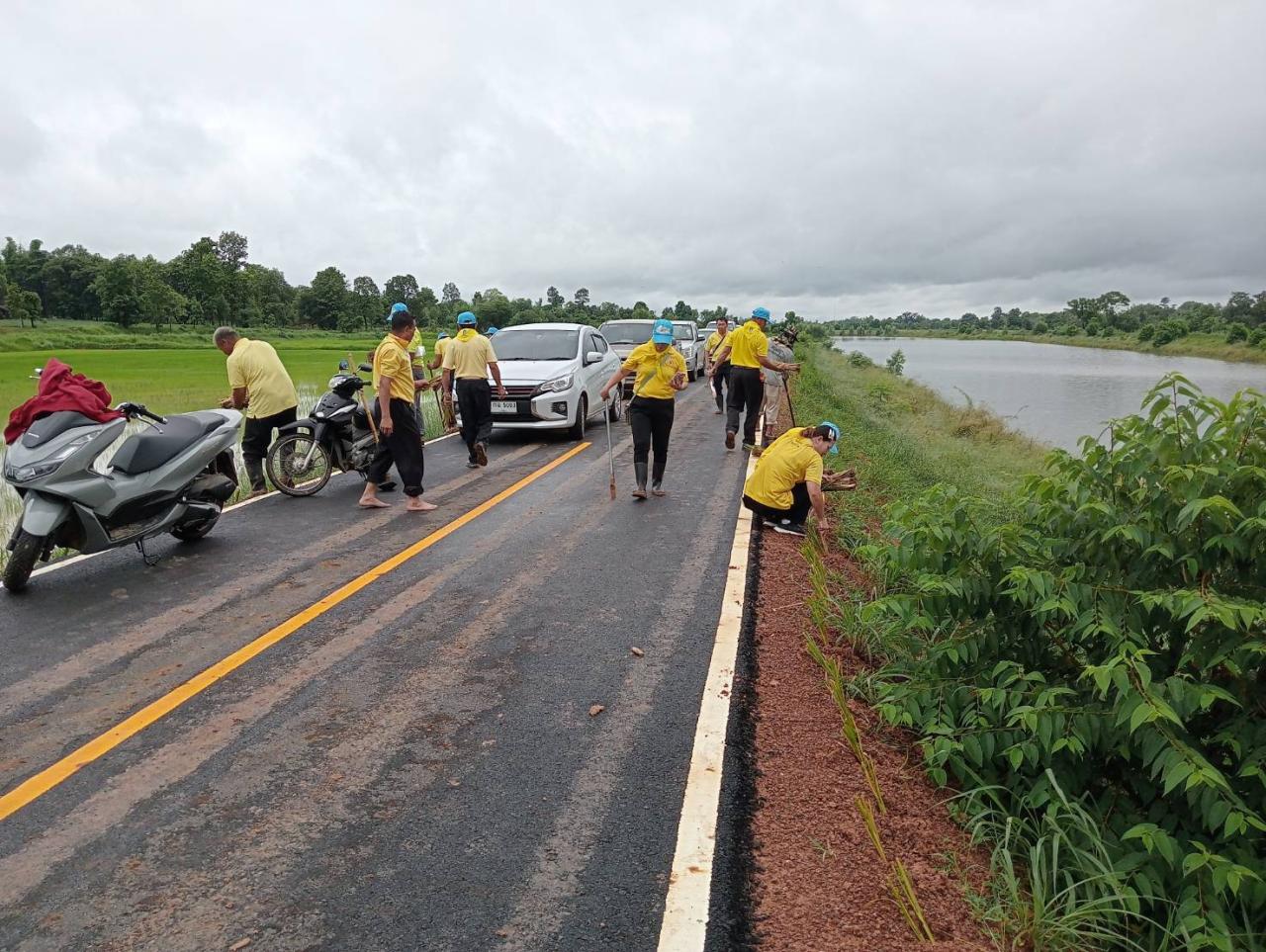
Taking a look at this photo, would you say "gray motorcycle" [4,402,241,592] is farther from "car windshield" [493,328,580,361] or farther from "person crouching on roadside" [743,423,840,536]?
"car windshield" [493,328,580,361]

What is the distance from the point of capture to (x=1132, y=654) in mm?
2936

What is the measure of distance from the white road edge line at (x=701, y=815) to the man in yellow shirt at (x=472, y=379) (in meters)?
5.84

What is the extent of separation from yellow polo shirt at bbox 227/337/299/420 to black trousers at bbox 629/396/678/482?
3622 mm

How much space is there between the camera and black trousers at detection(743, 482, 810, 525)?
706cm

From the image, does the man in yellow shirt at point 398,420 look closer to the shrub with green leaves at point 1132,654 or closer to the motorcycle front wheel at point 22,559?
the motorcycle front wheel at point 22,559

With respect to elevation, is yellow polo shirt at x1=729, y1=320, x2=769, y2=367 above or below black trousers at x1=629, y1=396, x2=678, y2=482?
above

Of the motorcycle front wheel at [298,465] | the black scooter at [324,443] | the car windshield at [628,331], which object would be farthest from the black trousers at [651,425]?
the car windshield at [628,331]

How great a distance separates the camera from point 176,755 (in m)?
3.36

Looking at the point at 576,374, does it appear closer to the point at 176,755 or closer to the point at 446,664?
the point at 446,664

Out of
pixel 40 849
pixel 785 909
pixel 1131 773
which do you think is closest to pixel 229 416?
pixel 40 849

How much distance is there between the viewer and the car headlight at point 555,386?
11.7m

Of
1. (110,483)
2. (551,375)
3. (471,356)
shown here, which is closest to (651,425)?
(471,356)

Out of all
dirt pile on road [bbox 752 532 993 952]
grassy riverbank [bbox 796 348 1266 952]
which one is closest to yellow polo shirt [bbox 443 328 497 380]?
dirt pile on road [bbox 752 532 993 952]

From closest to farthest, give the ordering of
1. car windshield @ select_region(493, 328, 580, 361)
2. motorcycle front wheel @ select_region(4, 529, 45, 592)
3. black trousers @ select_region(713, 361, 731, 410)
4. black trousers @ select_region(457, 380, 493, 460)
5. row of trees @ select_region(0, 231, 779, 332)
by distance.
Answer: motorcycle front wheel @ select_region(4, 529, 45, 592) < black trousers @ select_region(457, 380, 493, 460) < car windshield @ select_region(493, 328, 580, 361) < black trousers @ select_region(713, 361, 731, 410) < row of trees @ select_region(0, 231, 779, 332)
